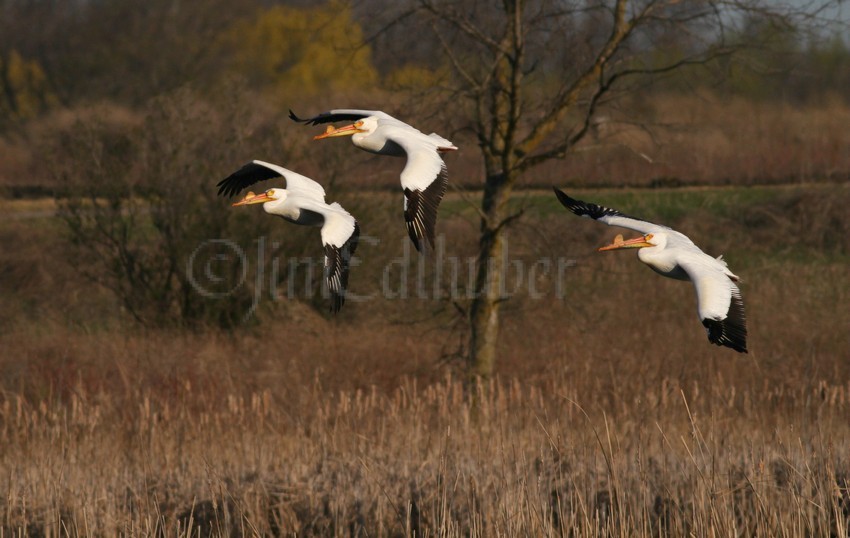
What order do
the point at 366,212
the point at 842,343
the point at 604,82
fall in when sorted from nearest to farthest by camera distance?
the point at 604,82
the point at 842,343
the point at 366,212

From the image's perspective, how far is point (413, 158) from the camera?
19.0 feet

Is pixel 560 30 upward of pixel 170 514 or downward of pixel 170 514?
upward

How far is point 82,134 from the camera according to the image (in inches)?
615

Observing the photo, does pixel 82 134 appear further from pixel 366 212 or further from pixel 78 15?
pixel 78 15

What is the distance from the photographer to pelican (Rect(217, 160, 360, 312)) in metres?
5.73

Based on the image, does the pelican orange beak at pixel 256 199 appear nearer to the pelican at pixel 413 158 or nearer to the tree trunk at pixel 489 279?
the pelican at pixel 413 158

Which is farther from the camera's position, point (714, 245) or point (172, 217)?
point (714, 245)

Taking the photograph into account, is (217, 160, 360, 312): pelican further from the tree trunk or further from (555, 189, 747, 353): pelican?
the tree trunk

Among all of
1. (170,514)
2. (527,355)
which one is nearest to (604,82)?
(527,355)

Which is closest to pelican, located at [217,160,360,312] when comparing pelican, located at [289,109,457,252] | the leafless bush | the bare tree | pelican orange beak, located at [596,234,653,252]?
pelican, located at [289,109,457,252]

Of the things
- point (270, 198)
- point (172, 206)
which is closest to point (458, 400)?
point (270, 198)

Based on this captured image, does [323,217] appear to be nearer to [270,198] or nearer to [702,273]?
[270,198]

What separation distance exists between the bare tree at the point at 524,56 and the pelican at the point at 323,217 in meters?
4.80

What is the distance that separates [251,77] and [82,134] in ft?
51.2
